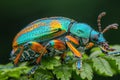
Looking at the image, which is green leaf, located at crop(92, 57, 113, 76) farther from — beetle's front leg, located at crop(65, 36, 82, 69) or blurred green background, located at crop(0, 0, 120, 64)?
blurred green background, located at crop(0, 0, 120, 64)

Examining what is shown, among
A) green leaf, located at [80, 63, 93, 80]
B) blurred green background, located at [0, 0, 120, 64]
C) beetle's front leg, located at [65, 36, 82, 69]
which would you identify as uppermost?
blurred green background, located at [0, 0, 120, 64]

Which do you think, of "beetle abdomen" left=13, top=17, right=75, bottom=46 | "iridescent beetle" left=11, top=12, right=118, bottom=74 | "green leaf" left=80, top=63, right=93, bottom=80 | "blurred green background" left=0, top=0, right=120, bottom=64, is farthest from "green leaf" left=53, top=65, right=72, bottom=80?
"blurred green background" left=0, top=0, right=120, bottom=64

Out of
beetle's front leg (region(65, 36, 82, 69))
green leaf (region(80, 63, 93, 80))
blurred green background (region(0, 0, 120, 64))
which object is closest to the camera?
green leaf (region(80, 63, 93, 80))

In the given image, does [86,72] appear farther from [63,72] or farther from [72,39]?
[72,39]

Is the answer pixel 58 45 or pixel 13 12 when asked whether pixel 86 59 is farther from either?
pixel 13 12

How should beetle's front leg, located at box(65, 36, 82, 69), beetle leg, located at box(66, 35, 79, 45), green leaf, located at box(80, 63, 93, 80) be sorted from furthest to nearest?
A: beetle leg, located at box(66, 35, 79, 45)
beetle's front leg, located at box(65, 36, 82, 69)
green leaf, located at box(80, 63, 93, 80)

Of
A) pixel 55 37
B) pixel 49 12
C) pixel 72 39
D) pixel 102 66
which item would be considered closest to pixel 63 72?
pixel 102 66

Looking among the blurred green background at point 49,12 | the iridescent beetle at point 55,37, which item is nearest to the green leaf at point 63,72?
the iridescent beetle at point 55,37
